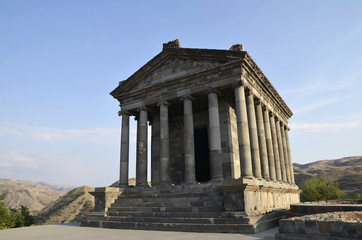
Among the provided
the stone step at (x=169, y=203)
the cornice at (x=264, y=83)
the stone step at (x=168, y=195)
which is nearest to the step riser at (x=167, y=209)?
the stone step at (x=169, y=203)

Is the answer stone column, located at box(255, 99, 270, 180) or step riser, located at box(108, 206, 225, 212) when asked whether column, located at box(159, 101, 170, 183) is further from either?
stone column, located at box(255, 99, 270, 180)

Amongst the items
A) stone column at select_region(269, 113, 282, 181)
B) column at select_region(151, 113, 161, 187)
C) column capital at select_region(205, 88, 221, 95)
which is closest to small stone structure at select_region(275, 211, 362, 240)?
column capital at select_region(205, 88, 221, 95)

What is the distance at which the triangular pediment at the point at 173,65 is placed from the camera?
55.0ft

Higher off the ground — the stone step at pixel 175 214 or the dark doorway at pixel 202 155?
the dark doorway at pixel 202 155

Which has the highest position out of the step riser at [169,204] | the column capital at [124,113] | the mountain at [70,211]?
the column capital at [124,113]

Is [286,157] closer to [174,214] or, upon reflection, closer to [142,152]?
[142,152]

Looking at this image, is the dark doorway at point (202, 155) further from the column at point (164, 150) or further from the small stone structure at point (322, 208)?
the small stone structure at point (322, 208)

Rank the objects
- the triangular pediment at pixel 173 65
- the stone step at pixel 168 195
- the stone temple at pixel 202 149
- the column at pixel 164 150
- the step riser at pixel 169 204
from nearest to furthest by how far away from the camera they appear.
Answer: the stone temple at pixel 202 149 → the step riser at pixel 169 204 → the stone step at pixel 168 195 → the triangular pediment at pixel 173 65 → the column at pixel 164 150

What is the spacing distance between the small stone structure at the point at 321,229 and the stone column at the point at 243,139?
7.62 meters

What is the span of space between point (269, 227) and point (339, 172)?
77.0 m

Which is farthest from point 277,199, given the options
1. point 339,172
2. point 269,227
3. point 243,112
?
point 339,172

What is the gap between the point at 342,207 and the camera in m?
9.07

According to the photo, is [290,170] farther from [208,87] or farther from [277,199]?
[208,87]

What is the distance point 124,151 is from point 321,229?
50.8 ft
